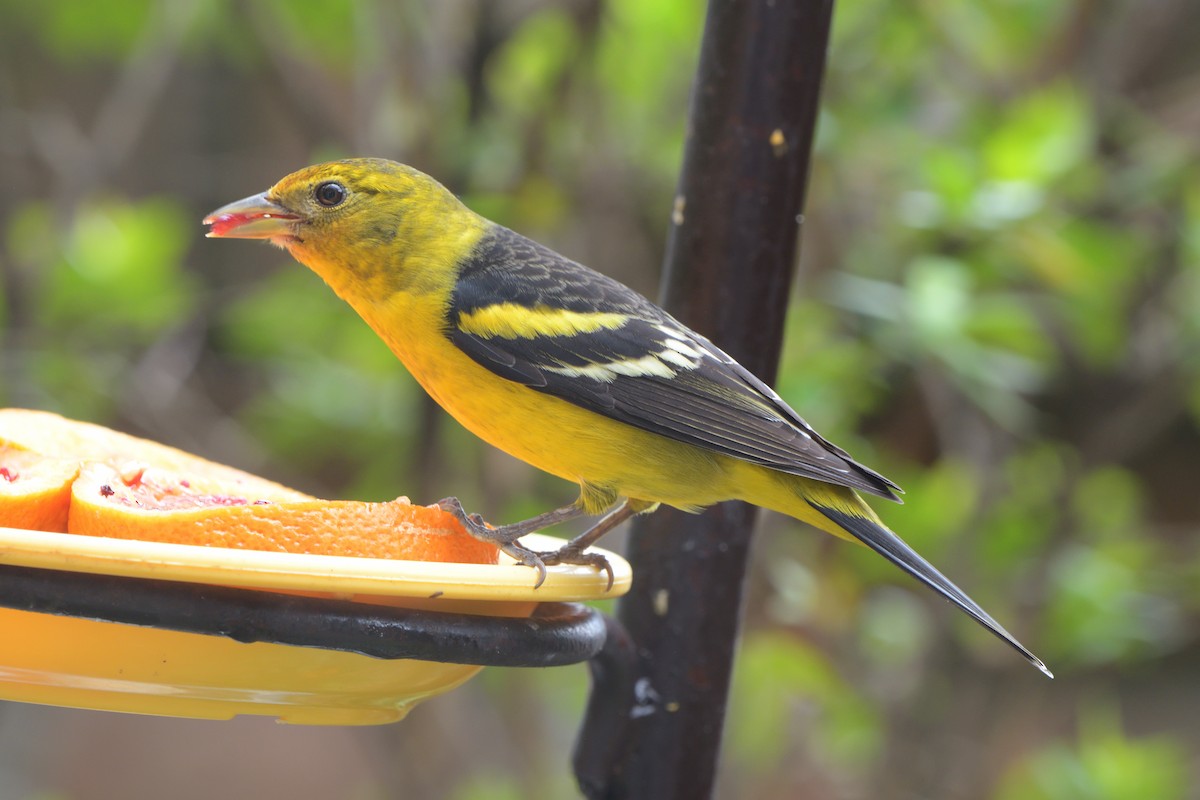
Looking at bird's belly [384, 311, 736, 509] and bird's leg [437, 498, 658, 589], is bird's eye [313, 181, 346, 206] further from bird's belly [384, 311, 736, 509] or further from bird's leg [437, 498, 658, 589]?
bird's leg [437, 498, 658, 589]

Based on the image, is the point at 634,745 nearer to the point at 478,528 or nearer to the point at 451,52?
the point at 478,528

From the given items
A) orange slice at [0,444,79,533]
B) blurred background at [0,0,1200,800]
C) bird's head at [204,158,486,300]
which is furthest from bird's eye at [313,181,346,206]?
blurred background at [0,0,1200,800]

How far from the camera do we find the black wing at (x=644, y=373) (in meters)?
1.89

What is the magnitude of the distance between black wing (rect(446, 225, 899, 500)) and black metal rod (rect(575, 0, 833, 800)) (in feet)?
0.37

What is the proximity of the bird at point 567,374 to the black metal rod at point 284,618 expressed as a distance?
38cm

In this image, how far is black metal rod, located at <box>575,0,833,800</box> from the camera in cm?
172

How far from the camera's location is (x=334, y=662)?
1.33 meters

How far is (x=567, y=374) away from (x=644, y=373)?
0.14 meters

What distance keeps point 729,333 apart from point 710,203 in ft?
0.60

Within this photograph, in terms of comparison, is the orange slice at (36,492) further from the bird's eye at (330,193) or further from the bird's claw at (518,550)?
the bird's eye at (330,193)

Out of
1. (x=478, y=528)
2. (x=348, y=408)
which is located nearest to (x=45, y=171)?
(x=348, y=408)

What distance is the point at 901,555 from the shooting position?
1827 mm

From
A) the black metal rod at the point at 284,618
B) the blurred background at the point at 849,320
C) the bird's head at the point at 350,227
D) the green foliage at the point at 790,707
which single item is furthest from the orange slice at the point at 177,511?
the green foliage at the point at 790,707

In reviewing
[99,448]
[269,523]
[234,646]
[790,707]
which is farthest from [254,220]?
[790,707]
